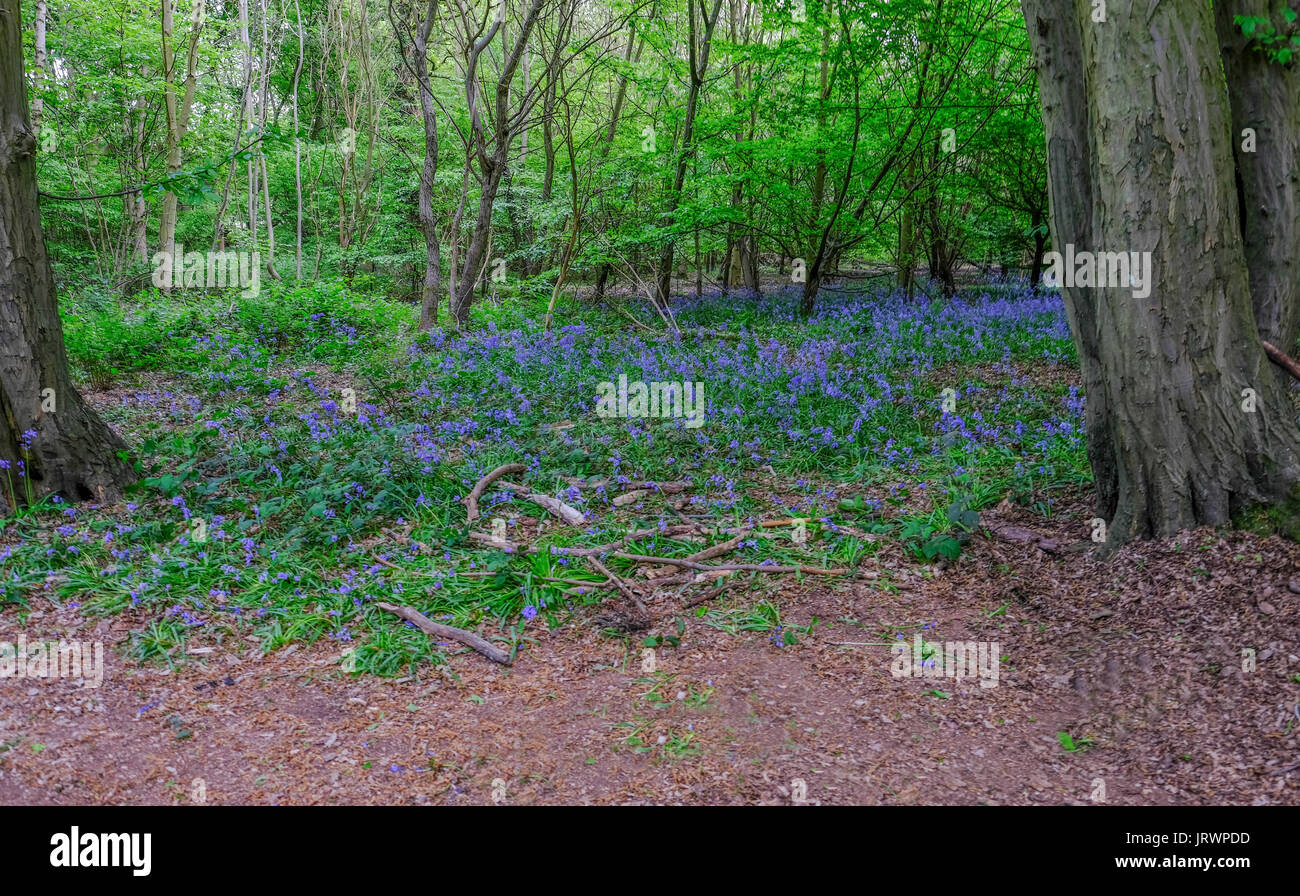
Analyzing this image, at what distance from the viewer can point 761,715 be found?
11.0 ft

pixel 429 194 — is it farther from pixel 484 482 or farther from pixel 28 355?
pixel 484 482

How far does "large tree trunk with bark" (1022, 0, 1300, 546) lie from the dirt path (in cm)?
34

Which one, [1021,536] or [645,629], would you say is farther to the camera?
[1021,536]

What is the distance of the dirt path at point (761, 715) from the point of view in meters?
2.88

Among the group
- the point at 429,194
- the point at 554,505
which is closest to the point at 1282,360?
the point at 554,505

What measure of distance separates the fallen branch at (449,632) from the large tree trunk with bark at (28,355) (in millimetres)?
2544

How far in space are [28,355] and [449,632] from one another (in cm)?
339

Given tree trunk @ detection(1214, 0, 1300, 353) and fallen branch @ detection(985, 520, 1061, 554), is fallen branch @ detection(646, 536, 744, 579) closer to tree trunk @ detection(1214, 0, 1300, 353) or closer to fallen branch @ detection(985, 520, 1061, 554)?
fallen branch @ detection(985, 520, 1061, 554)

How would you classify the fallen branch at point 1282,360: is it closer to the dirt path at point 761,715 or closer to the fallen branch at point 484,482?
the dirt path at point 761,715

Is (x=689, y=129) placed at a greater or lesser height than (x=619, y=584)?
greater

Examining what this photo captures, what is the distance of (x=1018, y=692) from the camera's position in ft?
11.4

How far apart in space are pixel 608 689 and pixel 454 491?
2411 mm

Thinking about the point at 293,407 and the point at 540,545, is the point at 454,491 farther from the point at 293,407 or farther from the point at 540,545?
the point at 293,407
